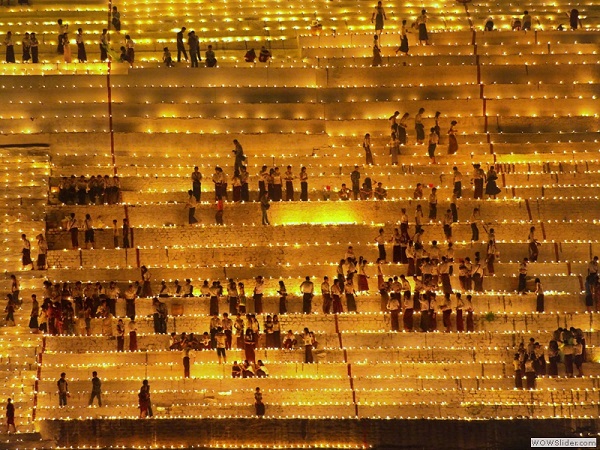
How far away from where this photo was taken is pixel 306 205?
34.6 meters

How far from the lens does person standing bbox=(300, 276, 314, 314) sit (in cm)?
3259

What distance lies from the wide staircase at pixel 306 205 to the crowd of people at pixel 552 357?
0.22 metres

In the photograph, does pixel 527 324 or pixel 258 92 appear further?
pixel 258 92

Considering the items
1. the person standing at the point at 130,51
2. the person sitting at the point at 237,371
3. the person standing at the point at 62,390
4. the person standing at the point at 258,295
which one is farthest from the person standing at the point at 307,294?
the person standing at the point at 130,51

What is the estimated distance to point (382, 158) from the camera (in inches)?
1415

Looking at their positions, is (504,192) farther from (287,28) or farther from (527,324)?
(287,28)

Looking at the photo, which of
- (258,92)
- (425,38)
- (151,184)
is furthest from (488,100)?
(151,184)

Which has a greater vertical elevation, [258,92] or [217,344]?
[258,92]

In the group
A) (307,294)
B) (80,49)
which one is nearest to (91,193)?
(80,49)

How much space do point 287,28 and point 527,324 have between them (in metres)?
10.5

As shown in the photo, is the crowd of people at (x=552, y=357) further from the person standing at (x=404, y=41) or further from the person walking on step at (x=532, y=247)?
the person standing at (x=404, y=41)

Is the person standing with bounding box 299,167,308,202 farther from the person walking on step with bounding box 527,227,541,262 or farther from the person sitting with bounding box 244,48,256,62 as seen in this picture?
the person walking on step with bounding box 527,227,541,262

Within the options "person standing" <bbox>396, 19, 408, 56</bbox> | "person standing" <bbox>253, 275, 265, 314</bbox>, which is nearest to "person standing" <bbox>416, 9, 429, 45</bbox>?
"person standing" <bbox>396, 19, 408, 56</bbox>

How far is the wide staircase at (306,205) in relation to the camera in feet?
103
